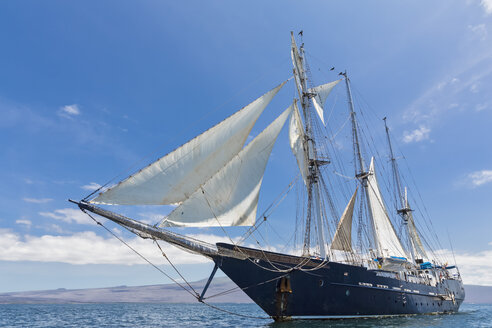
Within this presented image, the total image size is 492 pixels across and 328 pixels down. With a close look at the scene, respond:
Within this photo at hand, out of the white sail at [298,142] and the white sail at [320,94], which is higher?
the white sail at [320,94]

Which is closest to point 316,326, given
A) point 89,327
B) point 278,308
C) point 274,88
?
point 278,308

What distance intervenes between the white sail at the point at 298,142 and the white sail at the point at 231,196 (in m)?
5.09

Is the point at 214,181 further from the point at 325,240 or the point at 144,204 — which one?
the point at 325,240

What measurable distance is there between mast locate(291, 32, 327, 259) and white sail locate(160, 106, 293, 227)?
6.67 metres

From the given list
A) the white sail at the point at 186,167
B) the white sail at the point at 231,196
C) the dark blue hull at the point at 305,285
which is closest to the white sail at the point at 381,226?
the dark blue hull at the point at 305,285

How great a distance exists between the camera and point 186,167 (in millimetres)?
17828

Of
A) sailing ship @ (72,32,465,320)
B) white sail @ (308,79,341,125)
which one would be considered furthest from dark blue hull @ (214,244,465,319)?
white sail @ (308,79,341,125)

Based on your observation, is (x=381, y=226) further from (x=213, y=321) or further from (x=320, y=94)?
(x=213, y=321)

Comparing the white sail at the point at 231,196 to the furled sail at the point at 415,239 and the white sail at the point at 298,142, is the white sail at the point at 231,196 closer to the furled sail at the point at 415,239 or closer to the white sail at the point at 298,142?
the white sail at the point at 298,142

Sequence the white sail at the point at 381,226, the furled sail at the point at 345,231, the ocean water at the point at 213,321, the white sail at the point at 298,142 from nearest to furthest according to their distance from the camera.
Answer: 1. the ocean water at the point at 213,321
2. the white sail at the point at 298,142
3. the white sail at the point at 381,226
4. the furled sail at the point at 345,231

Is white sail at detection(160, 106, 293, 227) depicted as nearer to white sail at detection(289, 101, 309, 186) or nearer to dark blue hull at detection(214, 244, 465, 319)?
dark blue hull at detection(214, 244, 465, 319)

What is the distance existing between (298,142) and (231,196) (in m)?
10.4

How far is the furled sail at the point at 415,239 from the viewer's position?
48.9 meters

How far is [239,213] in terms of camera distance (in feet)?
63.7
